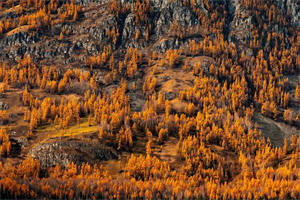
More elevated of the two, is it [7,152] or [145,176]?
[7,152]

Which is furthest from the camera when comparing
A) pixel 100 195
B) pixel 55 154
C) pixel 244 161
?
pixel 244 161

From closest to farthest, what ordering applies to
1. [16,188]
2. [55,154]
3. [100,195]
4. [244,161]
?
[16,188] → [100,195] → [55,154] → [244,161]

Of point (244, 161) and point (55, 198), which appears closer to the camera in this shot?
point (55, 198)

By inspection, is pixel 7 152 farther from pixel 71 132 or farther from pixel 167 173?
pixel 167 173

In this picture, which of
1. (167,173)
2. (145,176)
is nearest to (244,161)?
(167,173)

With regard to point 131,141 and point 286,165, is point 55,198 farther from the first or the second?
point 286,165

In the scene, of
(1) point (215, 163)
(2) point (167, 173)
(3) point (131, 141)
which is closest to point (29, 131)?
(3) point (131, 141)
